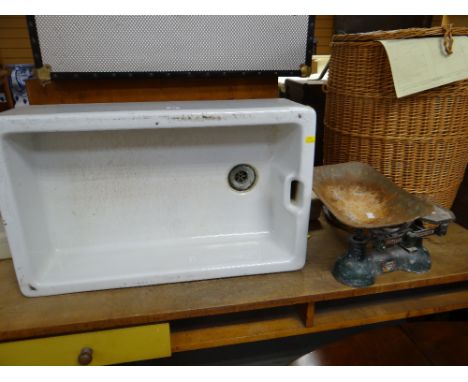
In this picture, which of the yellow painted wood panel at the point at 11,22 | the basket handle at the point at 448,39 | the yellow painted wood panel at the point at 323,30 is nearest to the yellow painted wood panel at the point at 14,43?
the yellow painted wood panel at the point at 11,22

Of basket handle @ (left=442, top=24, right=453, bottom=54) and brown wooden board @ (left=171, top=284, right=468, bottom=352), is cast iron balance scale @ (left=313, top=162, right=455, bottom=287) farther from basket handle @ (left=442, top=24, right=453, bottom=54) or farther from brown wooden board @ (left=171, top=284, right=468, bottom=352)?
basket handle @ (left=442, top=24, right=453, bottom=54)

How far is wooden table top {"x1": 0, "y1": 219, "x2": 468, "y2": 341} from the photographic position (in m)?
0.67

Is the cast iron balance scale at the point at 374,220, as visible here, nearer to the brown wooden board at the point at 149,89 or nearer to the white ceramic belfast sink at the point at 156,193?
the white ceramic belfast sink at the point at 156,193

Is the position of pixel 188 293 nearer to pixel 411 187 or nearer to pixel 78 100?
pixel 78 100

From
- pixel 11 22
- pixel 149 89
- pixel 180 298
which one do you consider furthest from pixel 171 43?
pixel 11 22

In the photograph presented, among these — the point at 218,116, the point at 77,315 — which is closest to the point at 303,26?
the point at 218,116

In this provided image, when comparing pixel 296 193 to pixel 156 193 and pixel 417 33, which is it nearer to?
pixel 156 193

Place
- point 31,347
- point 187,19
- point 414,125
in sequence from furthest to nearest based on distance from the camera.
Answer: point 414,125, point 187,19, point 31,347

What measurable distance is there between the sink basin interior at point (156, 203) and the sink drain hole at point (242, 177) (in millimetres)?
11

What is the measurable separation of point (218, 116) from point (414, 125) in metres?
0.52

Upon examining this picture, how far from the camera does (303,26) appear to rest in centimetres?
83

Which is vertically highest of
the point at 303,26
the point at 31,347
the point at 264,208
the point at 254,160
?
the point at 303,26

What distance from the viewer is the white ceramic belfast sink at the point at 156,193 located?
701 millimetres

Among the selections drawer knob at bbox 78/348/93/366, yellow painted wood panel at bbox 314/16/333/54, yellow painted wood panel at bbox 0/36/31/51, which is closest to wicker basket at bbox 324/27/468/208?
drawer knob at bbox 78/348/93/366
